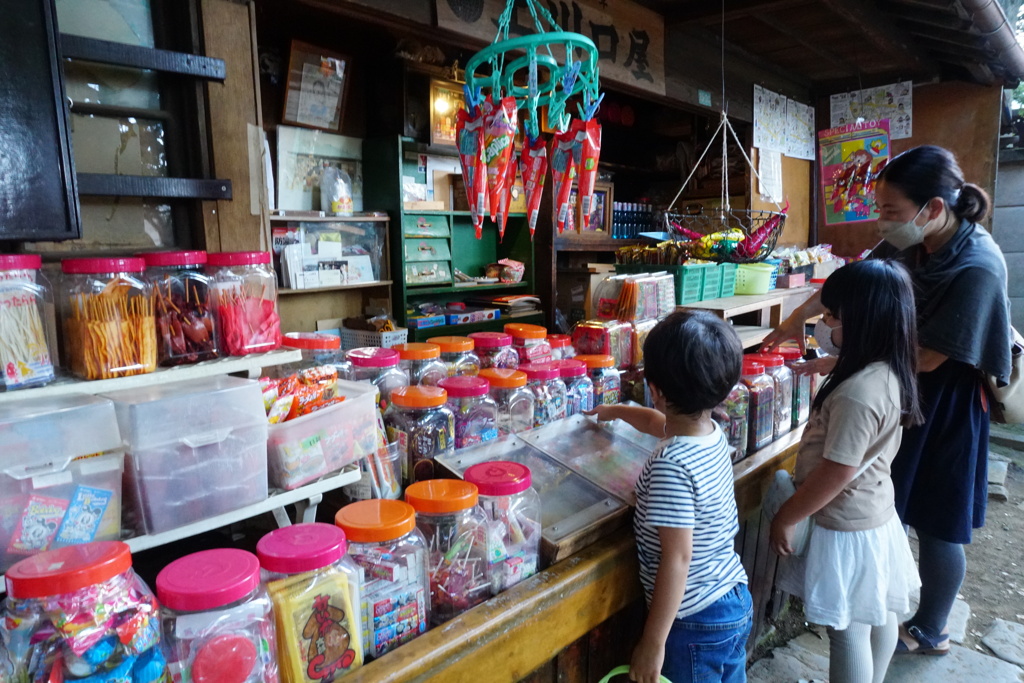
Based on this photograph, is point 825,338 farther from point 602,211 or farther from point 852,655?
point 602,211

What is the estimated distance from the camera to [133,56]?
157 centimetres

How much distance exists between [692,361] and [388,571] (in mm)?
730

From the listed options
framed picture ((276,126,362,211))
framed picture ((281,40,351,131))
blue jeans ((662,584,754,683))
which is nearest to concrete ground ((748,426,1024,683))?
blue jeans ((662,584,754,683))

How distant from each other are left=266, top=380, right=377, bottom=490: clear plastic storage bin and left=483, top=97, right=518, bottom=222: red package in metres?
0.87

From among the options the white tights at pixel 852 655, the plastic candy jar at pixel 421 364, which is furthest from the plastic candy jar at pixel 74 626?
the white tights at pixel 852 655

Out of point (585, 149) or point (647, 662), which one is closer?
point (647, 662)

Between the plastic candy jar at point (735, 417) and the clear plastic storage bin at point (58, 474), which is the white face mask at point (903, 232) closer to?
the plastic candy jar at point (735, 417)

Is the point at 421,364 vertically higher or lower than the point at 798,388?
higher

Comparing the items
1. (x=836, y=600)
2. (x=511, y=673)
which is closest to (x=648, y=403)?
(x=836, y=600)

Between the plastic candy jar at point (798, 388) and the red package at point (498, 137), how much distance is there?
1.30 m

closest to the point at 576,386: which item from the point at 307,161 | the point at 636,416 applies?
the point at 636,416

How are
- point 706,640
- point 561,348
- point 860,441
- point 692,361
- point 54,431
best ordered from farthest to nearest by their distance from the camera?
1. point 561,348
2. point 860,441
3. point 706,640
4. point 692,361
5. point 54,431

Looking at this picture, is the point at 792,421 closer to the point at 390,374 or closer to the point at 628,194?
the point at 390,374

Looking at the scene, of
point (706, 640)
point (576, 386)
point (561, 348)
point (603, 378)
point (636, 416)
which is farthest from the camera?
point (561, 348)
